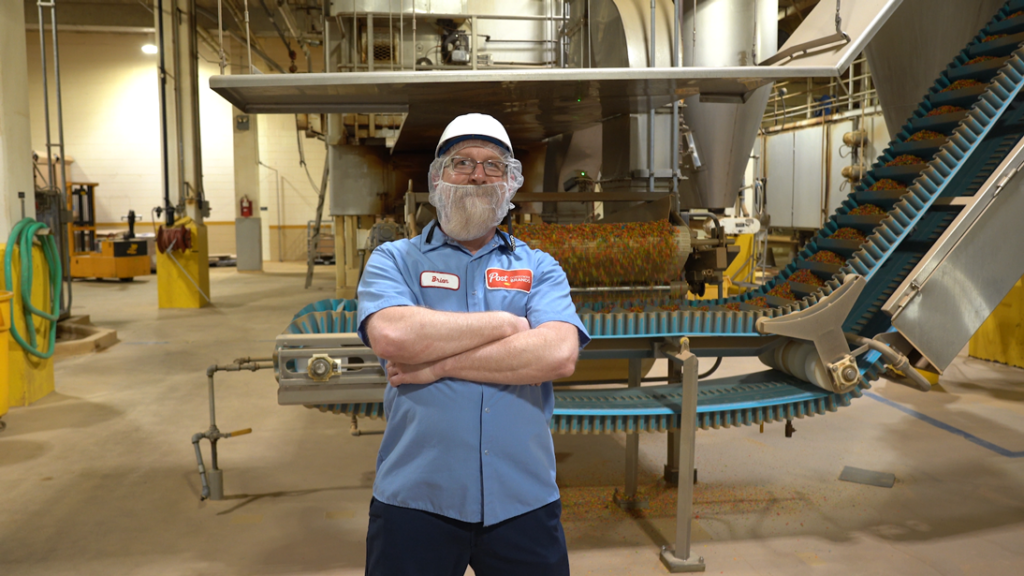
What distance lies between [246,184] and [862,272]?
641 inches

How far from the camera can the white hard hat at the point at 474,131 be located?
167 cm

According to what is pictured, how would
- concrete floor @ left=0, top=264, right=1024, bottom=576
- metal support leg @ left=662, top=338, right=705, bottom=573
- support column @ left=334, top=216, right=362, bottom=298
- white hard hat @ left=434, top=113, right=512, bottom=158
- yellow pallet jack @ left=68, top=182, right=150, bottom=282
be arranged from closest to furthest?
1. white hard hat @ left=434, top=113, right=512, bottom=158
2. metal support leg @ left=662, top=338, right=705, bottom=573
3. concrete floor @ left=0, top=264, right=1024, bottom=576
4. support column @ left=334, top=216, right=362, bottom=298
5. yellow pallet jack @ left=68, top=182, right=150, bottom=282

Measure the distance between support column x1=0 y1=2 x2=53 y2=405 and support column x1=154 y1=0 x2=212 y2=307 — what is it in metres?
4.56

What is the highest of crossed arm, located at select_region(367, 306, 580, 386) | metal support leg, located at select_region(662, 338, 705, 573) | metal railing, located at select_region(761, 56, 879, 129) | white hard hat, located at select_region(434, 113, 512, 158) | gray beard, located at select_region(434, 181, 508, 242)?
metal railing, located at select_region(761, 56, 879, 129)

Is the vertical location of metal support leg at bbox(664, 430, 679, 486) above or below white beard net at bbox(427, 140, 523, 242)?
below

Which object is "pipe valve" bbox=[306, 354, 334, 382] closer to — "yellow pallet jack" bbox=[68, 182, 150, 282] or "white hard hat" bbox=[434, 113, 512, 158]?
"white hard hat" bbox=[434, 113, 512, 158]

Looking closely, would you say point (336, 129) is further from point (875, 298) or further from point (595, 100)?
point (875, 298)

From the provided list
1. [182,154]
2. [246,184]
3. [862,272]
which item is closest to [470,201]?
[862,272]

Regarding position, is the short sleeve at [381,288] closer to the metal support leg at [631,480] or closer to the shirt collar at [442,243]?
the shirt collar at [442,243]

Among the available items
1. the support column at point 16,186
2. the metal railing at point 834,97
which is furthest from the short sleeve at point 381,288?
the metal railing at point 834,97

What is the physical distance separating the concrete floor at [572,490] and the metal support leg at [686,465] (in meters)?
0.10

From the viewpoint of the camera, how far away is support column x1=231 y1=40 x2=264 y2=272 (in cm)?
1575

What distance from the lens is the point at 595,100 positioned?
3732 millimetres

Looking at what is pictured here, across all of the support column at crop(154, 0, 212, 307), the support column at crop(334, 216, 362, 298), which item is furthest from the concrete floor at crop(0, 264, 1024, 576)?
the support column at crop(334, 216, 362, 298)
